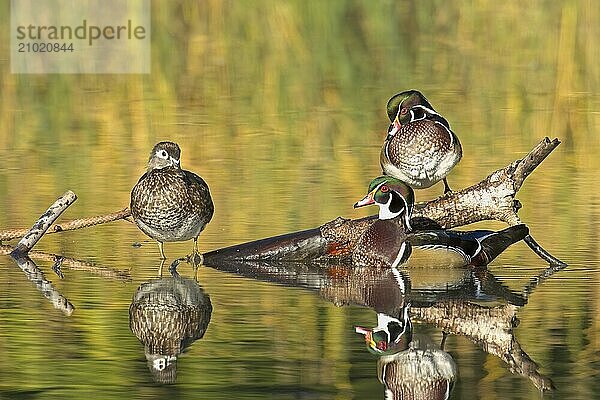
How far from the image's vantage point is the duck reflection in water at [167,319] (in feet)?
25.8

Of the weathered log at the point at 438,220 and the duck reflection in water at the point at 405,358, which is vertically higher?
the weathered log at the point at 438,220

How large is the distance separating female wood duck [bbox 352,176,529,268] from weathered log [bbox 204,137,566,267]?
0.45 ft

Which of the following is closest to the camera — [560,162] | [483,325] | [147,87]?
[483,325]

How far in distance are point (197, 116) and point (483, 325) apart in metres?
9.56

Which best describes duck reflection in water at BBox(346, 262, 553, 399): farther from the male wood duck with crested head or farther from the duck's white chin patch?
the duck's white chin patch

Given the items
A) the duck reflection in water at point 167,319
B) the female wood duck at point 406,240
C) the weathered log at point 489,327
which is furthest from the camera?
the female wood duck at point 406,240

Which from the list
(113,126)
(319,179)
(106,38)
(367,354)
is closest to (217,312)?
(367,354)

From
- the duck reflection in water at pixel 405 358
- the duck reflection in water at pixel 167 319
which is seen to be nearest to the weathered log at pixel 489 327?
the duck reflection in water at pixel 405 358

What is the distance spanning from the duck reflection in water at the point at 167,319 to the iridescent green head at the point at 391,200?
1499 mm

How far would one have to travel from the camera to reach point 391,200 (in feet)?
36.8

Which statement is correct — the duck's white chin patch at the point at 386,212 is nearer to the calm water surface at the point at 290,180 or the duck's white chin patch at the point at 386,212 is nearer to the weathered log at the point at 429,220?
the weathered log at the point at 429,220

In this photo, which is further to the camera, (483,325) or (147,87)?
(147,87)

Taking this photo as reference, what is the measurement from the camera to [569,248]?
1139 cm

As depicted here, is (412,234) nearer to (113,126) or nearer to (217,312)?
(217,312)
